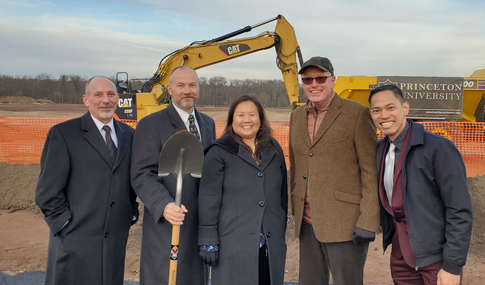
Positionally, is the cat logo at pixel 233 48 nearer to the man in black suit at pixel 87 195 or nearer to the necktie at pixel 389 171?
the man in black suit at pixel 87 195

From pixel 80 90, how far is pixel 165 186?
7434 centimetres

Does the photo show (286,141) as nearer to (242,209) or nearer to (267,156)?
(267,156)

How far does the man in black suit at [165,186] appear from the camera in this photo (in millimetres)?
2604

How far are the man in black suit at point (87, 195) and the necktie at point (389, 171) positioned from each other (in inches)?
81.5

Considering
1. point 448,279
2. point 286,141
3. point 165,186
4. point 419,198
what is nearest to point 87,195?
point 165,186

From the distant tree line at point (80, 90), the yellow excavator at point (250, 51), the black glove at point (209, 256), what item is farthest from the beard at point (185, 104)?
the distant tree line at point (80, 90)

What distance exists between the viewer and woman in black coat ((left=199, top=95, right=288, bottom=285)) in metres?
2.44

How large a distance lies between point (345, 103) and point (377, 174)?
2.01 ft

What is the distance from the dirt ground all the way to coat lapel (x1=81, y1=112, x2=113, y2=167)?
84.4 inches

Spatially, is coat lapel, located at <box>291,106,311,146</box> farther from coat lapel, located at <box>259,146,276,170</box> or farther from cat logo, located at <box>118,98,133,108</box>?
cat logo, located at <box>118,98,133,108</box>

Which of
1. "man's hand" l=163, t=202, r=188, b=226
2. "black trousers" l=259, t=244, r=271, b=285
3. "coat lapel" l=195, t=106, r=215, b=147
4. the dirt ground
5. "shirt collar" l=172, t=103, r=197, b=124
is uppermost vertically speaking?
"shirt collar" l=172, t=103, r=197, b=124

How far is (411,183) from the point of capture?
7.66 ft

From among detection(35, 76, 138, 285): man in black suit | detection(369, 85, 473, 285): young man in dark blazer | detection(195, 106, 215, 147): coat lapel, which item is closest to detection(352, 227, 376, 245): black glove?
detection(369, 85, 473, 285): young man in dark blazer

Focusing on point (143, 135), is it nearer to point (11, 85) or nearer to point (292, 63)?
point (292, 63)
